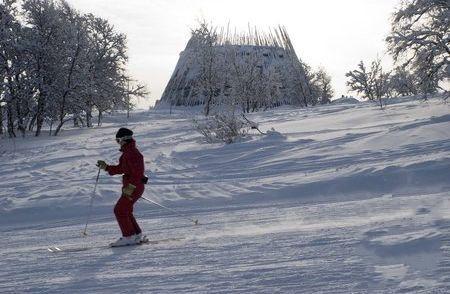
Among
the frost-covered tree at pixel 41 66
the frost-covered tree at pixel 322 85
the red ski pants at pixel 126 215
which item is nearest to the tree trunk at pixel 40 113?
the frost-covered tree at pixel 41 66

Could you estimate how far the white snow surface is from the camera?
14.5 ft

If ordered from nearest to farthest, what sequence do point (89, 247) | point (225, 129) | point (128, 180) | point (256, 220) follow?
point (89, 247), point (128, 180), point (256, 220), point (225, 129)

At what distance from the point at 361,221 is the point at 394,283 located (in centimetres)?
251

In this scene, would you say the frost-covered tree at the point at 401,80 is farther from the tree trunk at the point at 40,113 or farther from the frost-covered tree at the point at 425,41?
the tree trunk at the point at 40,113

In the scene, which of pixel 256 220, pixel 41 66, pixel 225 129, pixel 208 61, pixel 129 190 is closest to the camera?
pixel 129 190

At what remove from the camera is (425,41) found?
70.0ft

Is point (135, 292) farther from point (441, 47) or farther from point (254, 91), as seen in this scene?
point (254, 91)

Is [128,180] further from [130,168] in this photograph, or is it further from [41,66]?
[41,66]

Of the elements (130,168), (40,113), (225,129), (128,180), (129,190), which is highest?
(40,113)

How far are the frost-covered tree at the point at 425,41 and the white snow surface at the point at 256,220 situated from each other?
574 centimetres

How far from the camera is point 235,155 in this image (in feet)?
50.2

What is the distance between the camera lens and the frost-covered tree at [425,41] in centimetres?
2111

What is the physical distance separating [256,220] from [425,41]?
650 inches

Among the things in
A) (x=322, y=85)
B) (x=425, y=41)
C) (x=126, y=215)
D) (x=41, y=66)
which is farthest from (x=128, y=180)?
(x=322, y=85)
